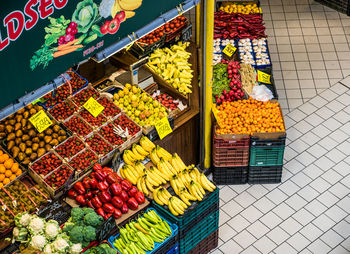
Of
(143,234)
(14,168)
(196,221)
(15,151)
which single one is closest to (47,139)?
(15,151)

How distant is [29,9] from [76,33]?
624 millimetres

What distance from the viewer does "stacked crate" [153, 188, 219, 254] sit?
6617mm

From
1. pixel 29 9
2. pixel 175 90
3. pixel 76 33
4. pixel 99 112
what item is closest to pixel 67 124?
pixel 99 112

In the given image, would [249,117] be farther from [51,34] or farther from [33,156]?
[51,34]

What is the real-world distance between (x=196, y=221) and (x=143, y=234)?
2.57ft

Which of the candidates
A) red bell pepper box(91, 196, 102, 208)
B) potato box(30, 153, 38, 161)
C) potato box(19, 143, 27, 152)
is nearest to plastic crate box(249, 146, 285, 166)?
red bell pepper box(91, 196, 102, 208)

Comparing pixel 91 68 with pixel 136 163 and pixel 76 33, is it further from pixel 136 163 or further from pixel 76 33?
pixel 76 33

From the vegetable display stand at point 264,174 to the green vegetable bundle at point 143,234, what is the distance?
2238 millimetres

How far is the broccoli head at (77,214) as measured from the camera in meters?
6.21

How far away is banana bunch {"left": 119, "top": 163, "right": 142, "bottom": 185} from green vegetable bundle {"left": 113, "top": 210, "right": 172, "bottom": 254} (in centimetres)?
52

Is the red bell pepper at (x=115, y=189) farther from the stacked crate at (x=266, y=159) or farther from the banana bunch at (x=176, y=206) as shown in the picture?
the stacked crate at (x=266, y=159)

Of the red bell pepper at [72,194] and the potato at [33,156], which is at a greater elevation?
the potato at [33,156]

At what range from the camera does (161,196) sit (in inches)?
265

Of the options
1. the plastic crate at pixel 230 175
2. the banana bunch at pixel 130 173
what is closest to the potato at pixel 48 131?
the banana bunch at pixel 130 173
